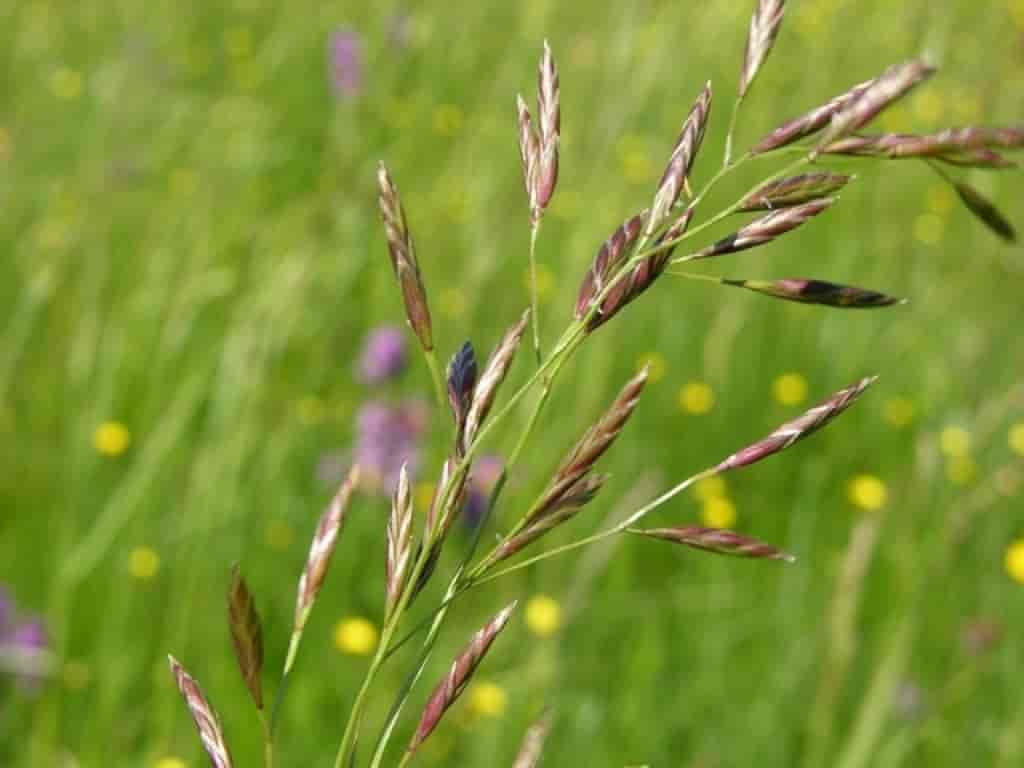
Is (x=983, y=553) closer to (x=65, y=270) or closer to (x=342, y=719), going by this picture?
(x=342, y=719)

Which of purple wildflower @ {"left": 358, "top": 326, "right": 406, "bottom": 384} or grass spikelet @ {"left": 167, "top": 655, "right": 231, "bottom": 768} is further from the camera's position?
purple wildflower @ {"left": 358, "top": 326, "right": 406, "bottom": 384}

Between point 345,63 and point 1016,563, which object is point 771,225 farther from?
point 345,63

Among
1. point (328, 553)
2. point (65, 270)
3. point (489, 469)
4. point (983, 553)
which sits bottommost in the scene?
point (983, 553)

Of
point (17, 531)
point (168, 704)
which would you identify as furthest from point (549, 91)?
point (17, 531)

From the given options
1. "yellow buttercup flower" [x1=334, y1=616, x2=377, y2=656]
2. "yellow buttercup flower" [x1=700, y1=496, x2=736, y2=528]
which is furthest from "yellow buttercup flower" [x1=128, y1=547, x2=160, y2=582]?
"yellow buttercup flower" [x1=700, y1=496, x2=736, y2=528]

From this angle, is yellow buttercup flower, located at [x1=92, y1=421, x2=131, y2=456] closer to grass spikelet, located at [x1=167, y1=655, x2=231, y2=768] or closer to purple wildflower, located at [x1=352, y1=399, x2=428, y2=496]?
purple wildflower, located at [x1=352, y1=399, x2=428, y2=496]

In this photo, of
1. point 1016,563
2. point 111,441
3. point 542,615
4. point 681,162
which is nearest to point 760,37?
point 681,162

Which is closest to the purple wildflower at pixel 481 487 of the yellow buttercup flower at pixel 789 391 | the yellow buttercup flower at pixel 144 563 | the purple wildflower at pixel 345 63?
the yellow buttercup flower at pixel 144 563
